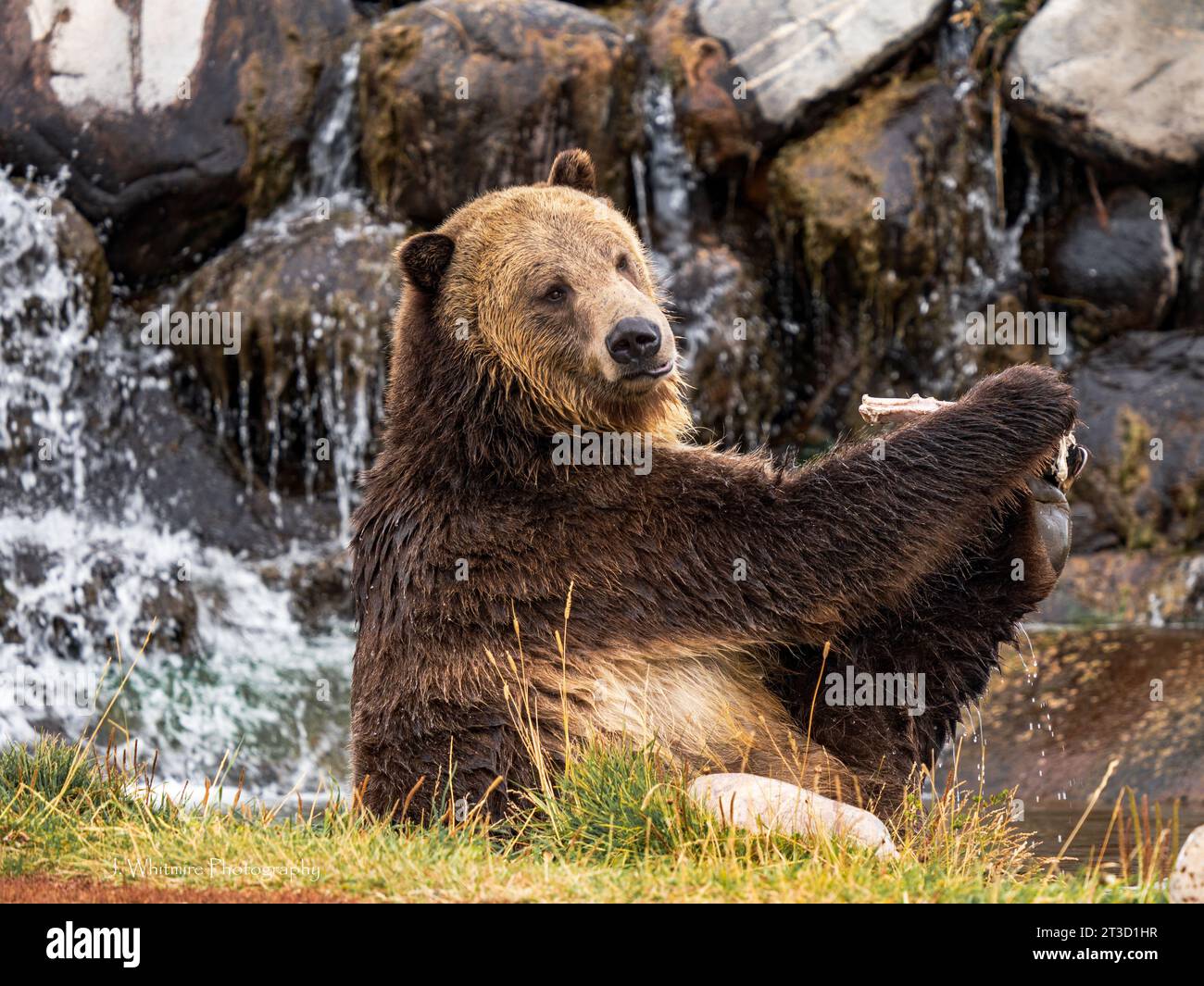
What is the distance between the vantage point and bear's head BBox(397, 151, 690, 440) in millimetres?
6758

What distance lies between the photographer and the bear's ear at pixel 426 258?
23.1 feet

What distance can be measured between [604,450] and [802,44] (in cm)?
1120

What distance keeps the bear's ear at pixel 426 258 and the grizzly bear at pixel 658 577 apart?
1.50ft

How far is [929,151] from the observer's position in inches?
645

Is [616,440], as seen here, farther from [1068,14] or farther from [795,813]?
[1068,14]

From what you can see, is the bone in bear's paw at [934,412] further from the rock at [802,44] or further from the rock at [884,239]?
the rock at [802,44]

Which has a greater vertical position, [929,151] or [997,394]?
[929,151]

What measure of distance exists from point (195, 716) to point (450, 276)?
274 inches

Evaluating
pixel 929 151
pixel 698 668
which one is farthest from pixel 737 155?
pixel 698 668

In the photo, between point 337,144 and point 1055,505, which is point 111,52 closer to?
point 337,144
